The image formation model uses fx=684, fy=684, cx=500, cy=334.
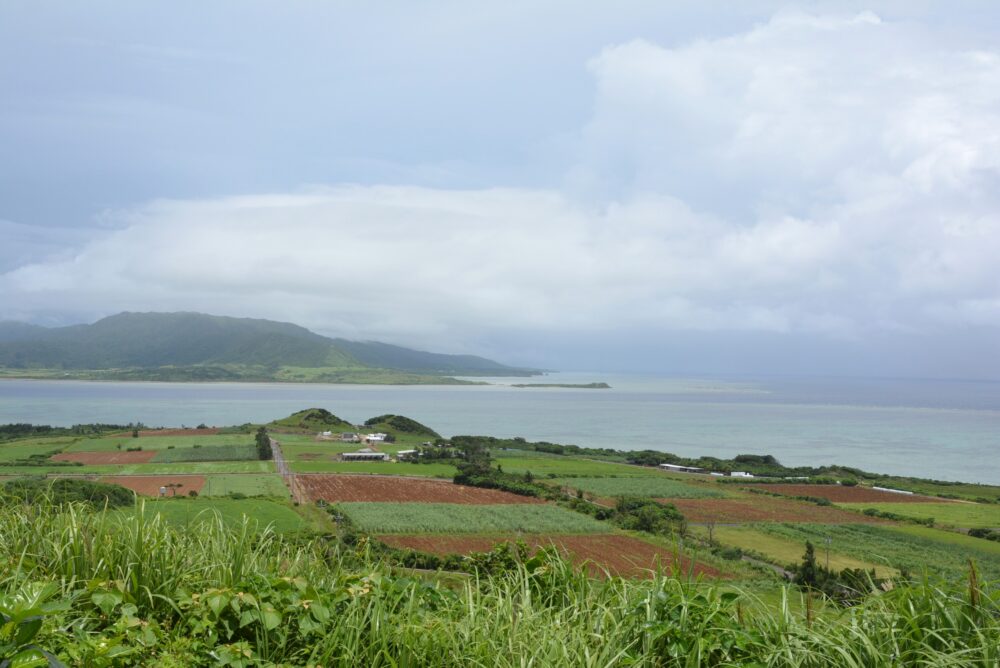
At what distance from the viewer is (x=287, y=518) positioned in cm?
3369

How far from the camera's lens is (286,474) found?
165 ft

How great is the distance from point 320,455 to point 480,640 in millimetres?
62399

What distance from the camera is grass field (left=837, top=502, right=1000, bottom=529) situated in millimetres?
40597

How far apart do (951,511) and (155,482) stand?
51.8 metres

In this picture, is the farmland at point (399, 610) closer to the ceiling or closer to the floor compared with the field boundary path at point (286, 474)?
closer to the ceiling

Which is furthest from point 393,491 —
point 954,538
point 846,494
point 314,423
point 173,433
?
point 314,423

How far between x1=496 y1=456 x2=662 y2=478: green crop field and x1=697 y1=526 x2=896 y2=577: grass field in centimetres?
1972

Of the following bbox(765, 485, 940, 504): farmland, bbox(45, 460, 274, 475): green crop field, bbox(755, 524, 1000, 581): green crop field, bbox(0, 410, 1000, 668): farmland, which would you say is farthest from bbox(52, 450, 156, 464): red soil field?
bbox(0, 410, 1000, 668): farmland

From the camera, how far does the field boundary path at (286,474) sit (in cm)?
4078

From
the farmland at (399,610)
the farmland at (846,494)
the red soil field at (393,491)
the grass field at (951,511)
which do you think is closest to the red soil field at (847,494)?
the farmland at (846,494)

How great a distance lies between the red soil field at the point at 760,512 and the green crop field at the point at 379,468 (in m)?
19.3

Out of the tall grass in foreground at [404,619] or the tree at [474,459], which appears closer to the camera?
the tall grass in foreground at [404,619]

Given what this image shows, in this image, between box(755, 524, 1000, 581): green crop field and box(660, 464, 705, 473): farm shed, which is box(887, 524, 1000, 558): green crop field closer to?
box(755, 524, 1000, 581): green crop field

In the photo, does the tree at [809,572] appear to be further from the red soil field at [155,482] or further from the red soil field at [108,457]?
the red soil field at [108,457]
